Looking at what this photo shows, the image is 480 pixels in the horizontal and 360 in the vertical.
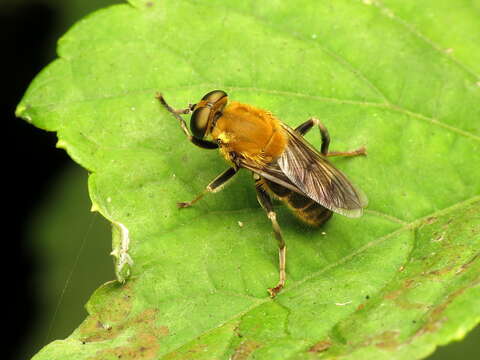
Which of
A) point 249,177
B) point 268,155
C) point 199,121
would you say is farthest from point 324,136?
point 199,121

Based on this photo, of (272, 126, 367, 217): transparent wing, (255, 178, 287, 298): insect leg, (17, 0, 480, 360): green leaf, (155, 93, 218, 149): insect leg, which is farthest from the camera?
(155, 93, 218, 149): insect leg

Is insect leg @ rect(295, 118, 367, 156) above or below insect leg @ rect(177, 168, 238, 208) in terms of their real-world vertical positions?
above

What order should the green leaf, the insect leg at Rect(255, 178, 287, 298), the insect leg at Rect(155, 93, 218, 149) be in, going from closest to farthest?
the green leaf
the insect leg at Rect(255, 178, 287, 298)
the insect leg at Rect(155, 93, 218, 149)

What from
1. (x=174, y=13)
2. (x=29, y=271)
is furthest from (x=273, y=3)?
(x=29, y=271)

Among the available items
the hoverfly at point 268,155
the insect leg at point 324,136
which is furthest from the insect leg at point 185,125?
the insect leg at point 324,136

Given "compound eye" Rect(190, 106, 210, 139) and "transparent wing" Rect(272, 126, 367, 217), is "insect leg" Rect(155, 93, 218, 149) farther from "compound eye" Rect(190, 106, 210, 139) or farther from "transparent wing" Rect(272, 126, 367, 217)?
"transparent wing" Rect(272, 126, 367, 217)

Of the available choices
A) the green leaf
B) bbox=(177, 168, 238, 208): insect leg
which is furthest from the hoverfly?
the green leaf
